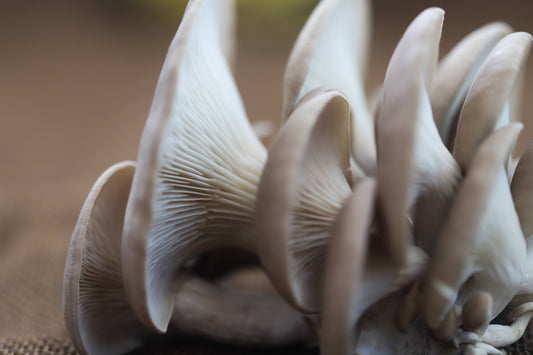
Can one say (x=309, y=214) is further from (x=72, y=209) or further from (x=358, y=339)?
(x=72, y=209)

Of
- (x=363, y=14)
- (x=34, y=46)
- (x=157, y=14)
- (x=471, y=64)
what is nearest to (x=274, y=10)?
(x=157, y=14)

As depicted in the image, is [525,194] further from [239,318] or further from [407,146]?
[239,318]

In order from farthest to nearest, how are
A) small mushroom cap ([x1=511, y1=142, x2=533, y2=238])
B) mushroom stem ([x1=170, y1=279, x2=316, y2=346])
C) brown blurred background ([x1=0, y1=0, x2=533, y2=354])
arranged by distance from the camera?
brown blurred background ([x1=0, y1=0, x2=533, y2=354])
mushroom stem ([x1=170, y1=279, x2=316, y2=346])
small mushroom cap ([x1=511, y1=142, x2=533, y2=238])

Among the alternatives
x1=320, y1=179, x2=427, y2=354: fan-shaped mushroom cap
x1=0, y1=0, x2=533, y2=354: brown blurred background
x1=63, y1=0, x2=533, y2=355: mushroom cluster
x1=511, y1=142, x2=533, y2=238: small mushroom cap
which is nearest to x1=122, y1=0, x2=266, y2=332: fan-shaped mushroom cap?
x1=63, y1=0, x2=533, y2=355: mushroom cluster

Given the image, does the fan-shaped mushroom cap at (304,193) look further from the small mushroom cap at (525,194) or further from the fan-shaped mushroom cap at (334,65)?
the small mushroom cap at (525,194)

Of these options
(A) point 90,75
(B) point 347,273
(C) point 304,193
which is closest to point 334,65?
(C) point 304,193

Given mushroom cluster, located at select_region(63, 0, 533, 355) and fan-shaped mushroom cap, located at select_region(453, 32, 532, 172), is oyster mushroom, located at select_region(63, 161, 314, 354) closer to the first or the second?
mushroom cluster, located at select_region(63, 0, 533, 355)

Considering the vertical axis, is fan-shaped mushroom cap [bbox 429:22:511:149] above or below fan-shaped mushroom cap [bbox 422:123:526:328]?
above
